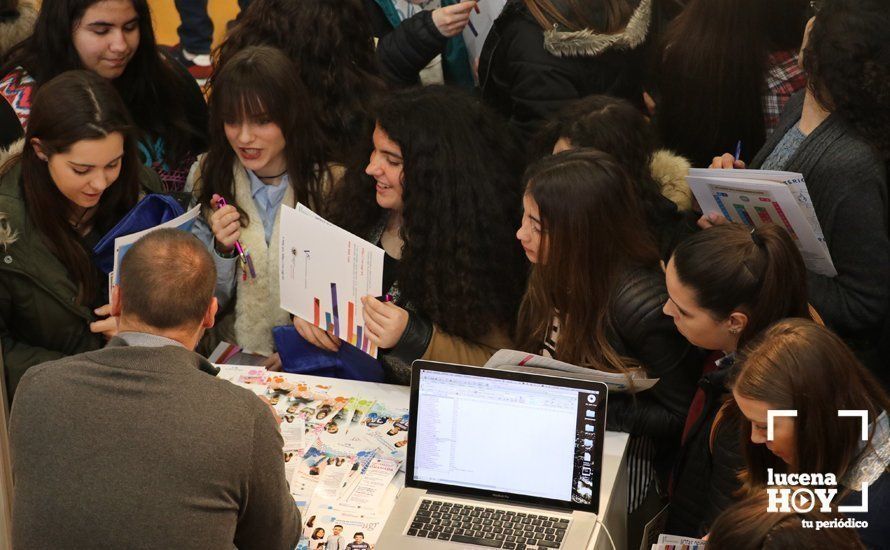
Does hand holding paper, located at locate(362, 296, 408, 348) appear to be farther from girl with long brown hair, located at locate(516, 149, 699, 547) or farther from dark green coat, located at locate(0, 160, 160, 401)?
dark green coat, located at locate(0, 160, 160, 401)

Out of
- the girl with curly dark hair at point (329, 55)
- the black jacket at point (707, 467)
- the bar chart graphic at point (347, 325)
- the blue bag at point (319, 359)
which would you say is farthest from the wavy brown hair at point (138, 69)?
the black jacket at point (707, 467)

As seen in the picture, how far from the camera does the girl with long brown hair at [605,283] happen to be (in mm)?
2947

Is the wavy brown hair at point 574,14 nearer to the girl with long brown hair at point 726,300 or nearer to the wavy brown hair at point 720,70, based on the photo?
the wavy brown hair at point 720,70

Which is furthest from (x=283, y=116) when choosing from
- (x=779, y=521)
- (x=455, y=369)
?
(x=779, y=521)

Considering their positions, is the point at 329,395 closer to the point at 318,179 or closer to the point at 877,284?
the point at 318,179

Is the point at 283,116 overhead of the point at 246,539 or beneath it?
overhead

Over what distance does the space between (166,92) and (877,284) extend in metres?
2.60

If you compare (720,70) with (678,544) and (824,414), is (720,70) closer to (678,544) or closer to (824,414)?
(824,414)

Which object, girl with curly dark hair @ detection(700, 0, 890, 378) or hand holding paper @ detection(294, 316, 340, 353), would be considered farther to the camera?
hand holding paper @ detection(294, 316, 340, 353)

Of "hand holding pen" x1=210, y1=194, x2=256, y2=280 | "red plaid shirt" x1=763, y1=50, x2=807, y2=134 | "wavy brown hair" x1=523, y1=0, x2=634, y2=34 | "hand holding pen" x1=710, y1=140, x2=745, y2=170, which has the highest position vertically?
"wavy brown hair" x1=523, y1=0, x2=634, y2=34

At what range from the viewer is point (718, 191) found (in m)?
3.13

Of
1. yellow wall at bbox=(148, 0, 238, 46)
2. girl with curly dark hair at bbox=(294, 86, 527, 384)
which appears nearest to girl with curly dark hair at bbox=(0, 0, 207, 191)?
girl with curly dark hair at bbox=(294, 86, 527, 384)

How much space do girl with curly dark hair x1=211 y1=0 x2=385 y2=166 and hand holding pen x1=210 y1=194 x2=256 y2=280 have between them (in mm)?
407

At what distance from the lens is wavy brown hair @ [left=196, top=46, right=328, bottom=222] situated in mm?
3531
